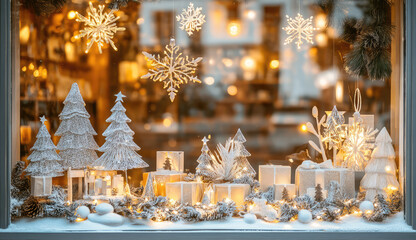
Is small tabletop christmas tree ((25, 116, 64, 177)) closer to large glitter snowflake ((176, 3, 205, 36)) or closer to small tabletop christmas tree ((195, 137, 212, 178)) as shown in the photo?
small tabletop christmas tree ((195, 137, 212, 178))

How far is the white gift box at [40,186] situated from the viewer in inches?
184

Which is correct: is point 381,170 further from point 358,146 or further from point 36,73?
point 36,73

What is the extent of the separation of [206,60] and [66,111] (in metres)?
1.48

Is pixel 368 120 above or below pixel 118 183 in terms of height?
above

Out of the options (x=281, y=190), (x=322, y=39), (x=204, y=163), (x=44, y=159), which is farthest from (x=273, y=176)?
(x=44, y=159)

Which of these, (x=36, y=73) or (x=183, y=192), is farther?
(x=36, y=73)

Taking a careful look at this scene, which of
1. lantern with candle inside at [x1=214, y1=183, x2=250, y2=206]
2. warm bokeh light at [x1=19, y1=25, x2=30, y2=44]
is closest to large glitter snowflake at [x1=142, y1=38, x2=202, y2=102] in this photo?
lantern with candle inside at [x1=214, y1=183, x2=250, y2=206]

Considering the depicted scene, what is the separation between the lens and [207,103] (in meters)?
4.96

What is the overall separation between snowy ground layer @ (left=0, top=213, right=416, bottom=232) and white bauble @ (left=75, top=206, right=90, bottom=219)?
57mm

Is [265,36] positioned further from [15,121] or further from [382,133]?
[15,121]

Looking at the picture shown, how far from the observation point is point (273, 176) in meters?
4.85

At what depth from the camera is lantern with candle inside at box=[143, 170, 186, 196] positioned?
479cm

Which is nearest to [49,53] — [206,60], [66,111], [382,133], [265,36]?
[66,111]

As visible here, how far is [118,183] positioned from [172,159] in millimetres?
581
